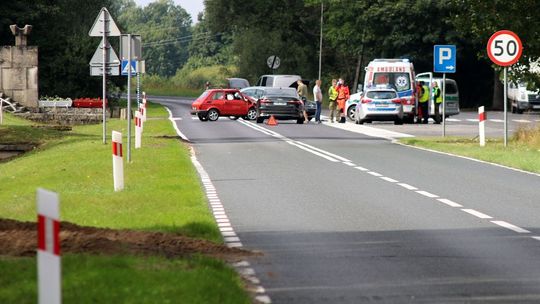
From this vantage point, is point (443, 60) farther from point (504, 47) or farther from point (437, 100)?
point (437, 100)

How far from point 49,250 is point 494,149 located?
84.2ft

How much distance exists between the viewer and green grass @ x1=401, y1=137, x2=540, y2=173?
87.5 ft

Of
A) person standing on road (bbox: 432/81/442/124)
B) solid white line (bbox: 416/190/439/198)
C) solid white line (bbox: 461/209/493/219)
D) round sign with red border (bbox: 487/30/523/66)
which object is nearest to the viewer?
solid white line (bbox: 461/209/493/219)

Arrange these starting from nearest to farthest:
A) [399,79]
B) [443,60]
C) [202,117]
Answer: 1. [443,60]
2. [399,79]
3. [202,117]

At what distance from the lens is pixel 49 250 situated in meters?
6.61

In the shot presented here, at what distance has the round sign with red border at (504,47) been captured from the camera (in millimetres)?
30969

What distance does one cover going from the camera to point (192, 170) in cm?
2423

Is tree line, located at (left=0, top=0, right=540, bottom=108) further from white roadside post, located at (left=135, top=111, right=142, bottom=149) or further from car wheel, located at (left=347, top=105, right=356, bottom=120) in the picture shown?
white roadside post, located at (left=135, top=111, right=142, bottom=149)

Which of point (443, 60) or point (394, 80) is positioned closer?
point (443, 60)

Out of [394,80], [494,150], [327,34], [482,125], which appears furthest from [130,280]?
[327,34]

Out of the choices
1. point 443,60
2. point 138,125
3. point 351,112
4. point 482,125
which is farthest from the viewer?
point 351,112

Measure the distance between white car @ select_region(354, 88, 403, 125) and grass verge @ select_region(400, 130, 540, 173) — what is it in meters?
13.7

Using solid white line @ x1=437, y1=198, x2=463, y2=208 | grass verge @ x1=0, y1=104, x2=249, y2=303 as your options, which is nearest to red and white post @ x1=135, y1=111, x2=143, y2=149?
grass verge @ x1=0, y1=104, x2=249, y2=303

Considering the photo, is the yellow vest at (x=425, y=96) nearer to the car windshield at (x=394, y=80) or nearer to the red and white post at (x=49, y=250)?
the car windshield at (x=394, y=80)
